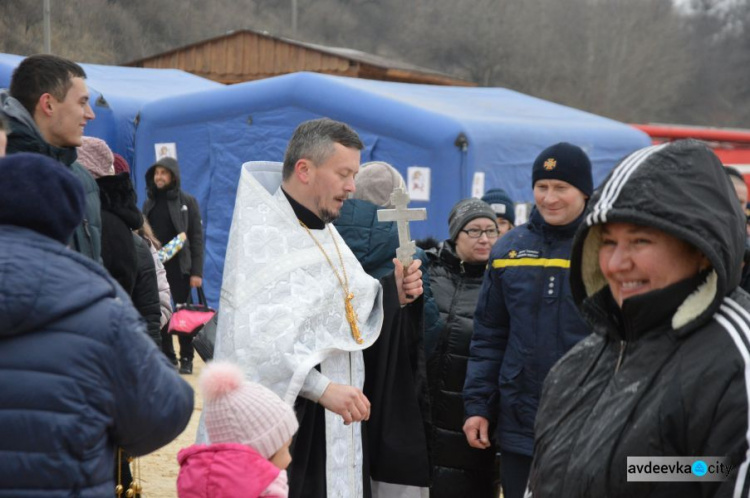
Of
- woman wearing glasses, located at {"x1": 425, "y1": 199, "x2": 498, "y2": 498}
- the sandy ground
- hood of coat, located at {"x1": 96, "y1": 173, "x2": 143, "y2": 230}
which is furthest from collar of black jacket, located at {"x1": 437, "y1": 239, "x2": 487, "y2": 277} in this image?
the sandy ground

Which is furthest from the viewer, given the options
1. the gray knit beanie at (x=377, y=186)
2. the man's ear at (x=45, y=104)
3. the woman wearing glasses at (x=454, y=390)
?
the woman wearing glasses at (x=454, y=390)

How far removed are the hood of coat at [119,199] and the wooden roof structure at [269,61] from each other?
15281 millimetres

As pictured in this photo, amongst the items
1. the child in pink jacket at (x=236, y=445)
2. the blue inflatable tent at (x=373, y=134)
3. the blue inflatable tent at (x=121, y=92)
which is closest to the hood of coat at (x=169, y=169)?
the blue inflatable tent at (x=373, y=134)

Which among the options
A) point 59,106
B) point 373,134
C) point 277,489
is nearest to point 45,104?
point 59,106

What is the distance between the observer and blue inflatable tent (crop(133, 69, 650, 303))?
10.7 m

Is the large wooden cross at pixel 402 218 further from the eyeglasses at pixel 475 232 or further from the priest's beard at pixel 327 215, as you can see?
the eyeglasses at pixel 475 232

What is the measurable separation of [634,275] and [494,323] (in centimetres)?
216

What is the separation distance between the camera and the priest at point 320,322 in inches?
145

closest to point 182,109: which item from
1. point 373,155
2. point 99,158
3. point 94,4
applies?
point 373,155

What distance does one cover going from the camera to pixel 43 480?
88.0 inches

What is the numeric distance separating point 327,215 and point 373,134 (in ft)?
24.1

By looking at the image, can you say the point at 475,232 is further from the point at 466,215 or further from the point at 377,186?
the point at 377,186

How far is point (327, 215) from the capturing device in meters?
3.93

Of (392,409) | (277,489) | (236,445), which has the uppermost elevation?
(236,445)
